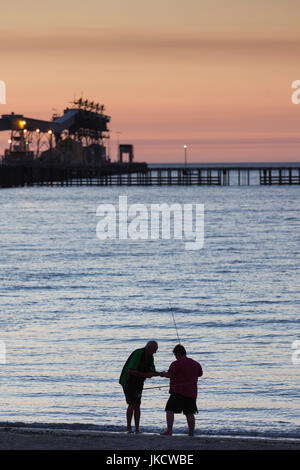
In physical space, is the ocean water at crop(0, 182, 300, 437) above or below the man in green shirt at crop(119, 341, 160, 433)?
below

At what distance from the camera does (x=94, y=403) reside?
705 inches

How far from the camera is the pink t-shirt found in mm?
12773

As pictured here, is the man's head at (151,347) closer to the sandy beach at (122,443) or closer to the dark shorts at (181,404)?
the dark shorts at (181,404)

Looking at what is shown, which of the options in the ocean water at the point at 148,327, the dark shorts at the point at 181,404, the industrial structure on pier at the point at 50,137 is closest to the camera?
the dark shorts at the point at 181,404

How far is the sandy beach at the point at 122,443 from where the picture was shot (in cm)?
1119

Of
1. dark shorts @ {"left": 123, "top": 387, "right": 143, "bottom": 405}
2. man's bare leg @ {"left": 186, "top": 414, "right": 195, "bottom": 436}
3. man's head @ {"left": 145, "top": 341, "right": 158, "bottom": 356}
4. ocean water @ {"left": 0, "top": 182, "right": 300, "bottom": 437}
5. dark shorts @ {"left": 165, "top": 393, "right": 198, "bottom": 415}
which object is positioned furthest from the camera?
ocean water @ {"left": 0, "top": 182, "right": 300, "bottom": 437}

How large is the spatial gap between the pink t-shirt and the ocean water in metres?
2.53

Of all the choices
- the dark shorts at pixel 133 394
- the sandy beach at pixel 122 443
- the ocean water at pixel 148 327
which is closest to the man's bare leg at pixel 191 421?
the dark shorts at pixel 133 394

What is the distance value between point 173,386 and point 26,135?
545ft

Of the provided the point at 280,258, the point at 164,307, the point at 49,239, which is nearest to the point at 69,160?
the point at 49,239

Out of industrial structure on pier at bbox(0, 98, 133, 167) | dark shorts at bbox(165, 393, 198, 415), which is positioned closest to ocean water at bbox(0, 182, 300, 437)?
dark shorts at bbox(165, 393, 198, 415)

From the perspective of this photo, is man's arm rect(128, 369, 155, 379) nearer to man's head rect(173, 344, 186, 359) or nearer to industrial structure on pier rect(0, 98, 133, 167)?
man's head rect(173, 344, 186, 359)

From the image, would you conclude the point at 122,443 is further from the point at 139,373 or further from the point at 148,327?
the point at 148,327

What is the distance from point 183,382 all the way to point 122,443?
5.66ft
